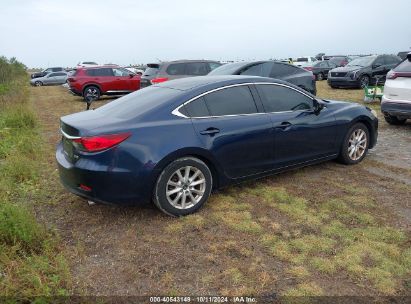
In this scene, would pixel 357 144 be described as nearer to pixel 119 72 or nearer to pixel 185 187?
pixel 185 187

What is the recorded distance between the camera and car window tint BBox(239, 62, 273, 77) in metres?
9.91

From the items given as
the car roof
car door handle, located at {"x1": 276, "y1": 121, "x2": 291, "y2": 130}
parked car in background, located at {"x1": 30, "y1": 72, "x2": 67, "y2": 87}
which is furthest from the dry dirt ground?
parked car in background, located at {"x1": 30, "y1": 72, "x2": 67, "y2": 87}

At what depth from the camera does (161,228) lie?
4074 millimetres

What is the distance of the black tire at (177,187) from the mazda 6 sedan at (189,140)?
1 cm

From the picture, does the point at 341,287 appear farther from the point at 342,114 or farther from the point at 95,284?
the point at 342,114

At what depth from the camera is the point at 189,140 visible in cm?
417

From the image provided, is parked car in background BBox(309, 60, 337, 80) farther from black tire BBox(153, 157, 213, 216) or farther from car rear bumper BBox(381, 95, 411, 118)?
black tire BBox(153, 157, 213, 216)

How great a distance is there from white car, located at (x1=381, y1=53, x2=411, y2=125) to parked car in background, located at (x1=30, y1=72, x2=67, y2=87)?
31.8 m

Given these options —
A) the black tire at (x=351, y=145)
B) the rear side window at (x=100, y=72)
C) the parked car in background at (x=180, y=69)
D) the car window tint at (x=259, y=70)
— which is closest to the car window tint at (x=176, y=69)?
the parked car in background at (x=180, y=69)

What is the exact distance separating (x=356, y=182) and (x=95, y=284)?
3695mm

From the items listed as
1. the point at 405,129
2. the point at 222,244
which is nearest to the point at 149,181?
the point at 222,244

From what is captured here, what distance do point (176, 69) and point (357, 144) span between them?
8730 mm

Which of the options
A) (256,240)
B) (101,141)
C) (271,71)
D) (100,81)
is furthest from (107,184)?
(100,81)

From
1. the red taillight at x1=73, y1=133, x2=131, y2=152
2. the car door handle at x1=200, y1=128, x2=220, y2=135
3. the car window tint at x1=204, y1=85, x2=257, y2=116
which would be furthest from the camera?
the car window tint at x1=204, y1=85, x2=257, y2=116
